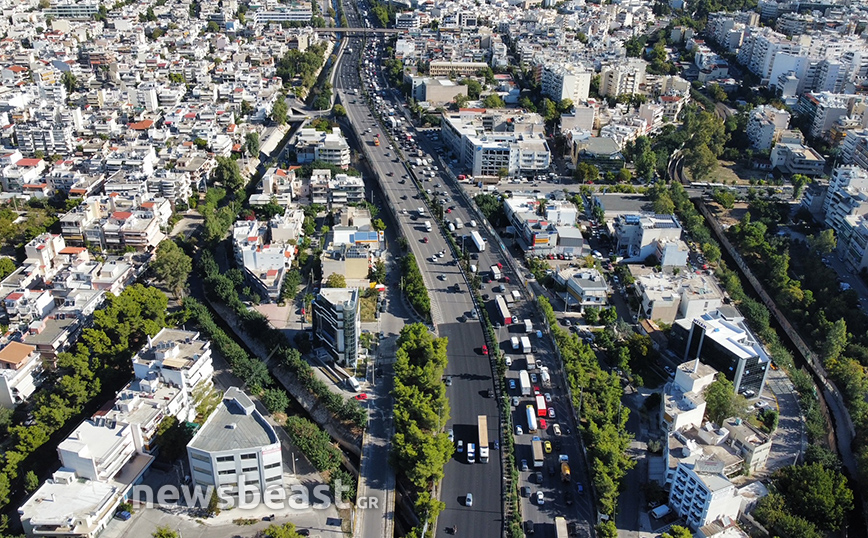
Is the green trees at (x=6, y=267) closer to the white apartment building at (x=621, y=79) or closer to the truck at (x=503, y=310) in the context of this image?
the truck at (x=503, y=310)

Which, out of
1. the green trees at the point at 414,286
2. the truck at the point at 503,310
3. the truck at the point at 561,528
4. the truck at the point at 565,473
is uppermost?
the green trees at the point at 414,286

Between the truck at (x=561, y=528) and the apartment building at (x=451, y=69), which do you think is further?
the apartment building at (x=451, y=69)

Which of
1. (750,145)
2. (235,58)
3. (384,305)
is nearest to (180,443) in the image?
(384,305)

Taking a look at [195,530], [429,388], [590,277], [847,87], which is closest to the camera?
[195,530]

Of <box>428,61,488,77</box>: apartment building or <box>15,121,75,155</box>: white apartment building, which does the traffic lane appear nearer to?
<box>15,121,75,155</box>: white apartment building

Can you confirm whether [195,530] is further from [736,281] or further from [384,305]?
[736,281]

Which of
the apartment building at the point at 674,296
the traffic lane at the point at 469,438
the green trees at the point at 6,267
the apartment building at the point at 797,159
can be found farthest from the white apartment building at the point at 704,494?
the apartment building at the point at 797,159
